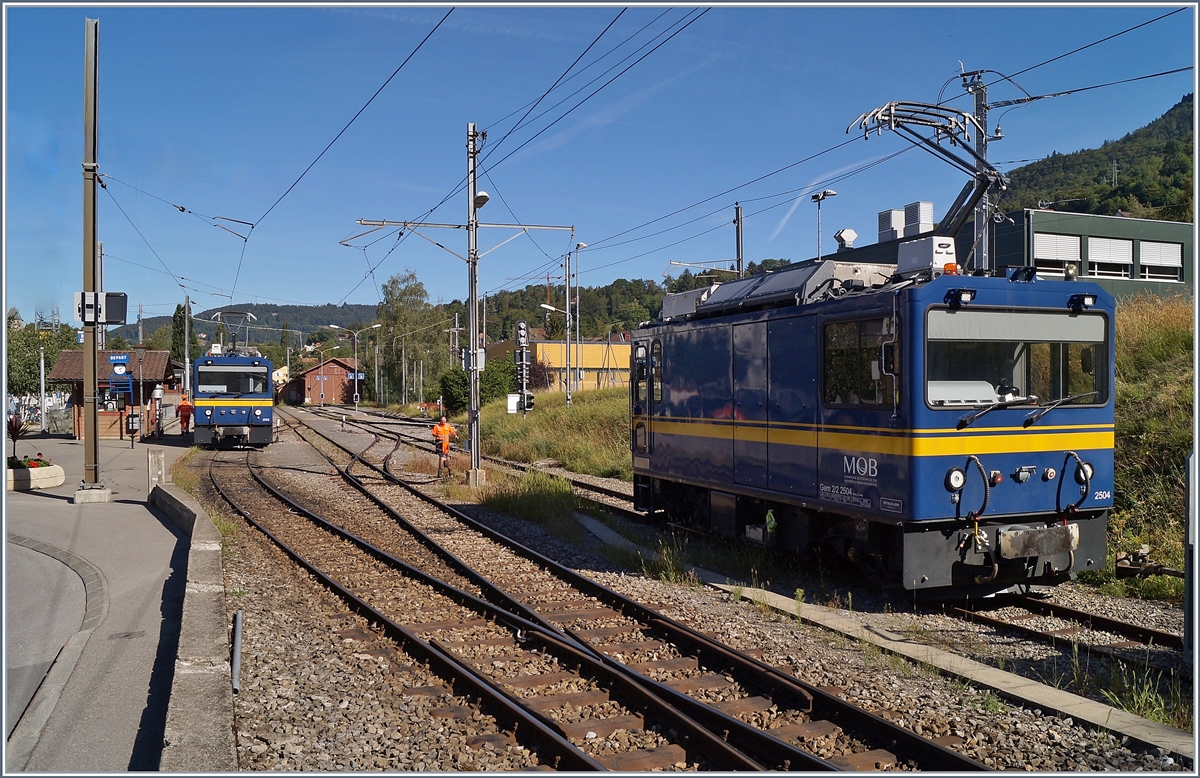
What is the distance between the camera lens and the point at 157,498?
1736 cm

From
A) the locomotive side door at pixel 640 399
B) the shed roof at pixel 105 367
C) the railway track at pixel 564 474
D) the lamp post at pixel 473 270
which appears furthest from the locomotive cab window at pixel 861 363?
the shed roof at pixel 105 367

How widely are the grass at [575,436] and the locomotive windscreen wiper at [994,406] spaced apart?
43.0 ft

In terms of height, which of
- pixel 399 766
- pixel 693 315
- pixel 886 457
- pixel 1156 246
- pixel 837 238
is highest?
pixel 1156 246

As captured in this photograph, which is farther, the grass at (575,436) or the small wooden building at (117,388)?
the small wooden building at (117,388)

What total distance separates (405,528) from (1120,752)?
1140cm

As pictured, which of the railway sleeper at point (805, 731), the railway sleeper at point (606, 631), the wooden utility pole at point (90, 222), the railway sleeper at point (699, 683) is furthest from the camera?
the wooden utility pole at point (90, 222)

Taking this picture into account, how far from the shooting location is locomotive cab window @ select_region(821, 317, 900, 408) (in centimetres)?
861

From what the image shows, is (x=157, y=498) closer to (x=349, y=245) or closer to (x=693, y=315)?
(x=349, y=245)

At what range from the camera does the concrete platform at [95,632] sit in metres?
6.11

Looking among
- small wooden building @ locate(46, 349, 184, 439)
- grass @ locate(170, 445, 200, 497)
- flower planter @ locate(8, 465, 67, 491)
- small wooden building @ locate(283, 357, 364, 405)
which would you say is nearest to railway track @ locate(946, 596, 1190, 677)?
grass @ locate(170, 445, 200, 497)

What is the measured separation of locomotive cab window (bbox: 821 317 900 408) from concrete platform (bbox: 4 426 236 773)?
624 centimetres

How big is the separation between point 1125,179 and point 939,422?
5287 cm

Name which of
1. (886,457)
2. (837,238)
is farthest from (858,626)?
(837,238)

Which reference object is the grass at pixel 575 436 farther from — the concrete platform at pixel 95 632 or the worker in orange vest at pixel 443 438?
the concrete platform at pixel 95 632
